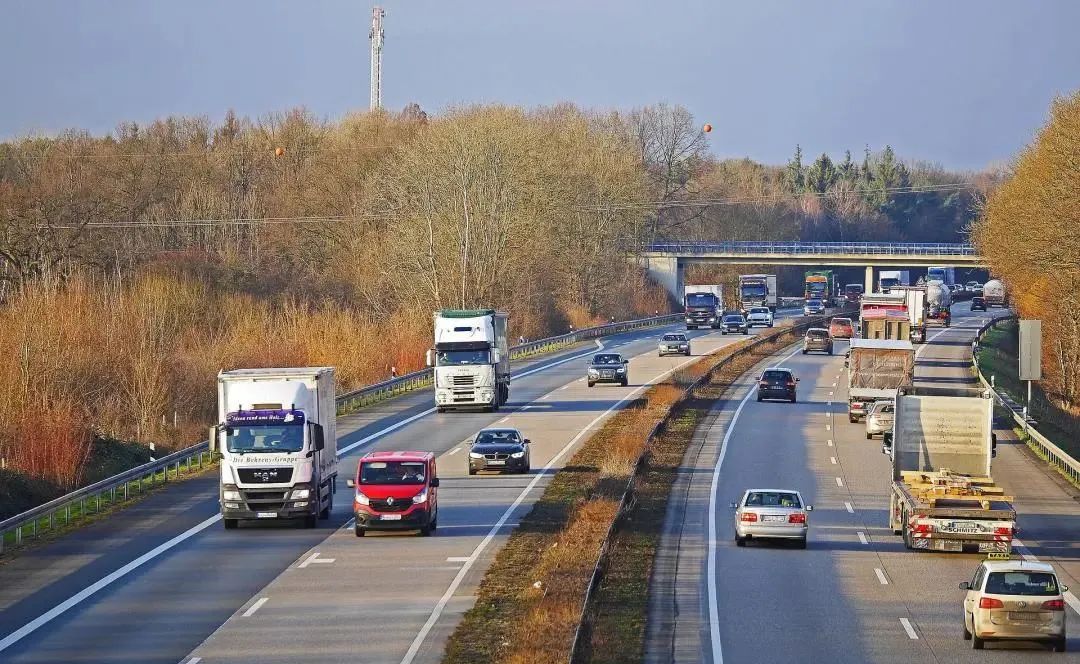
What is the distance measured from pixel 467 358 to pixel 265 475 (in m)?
25.0

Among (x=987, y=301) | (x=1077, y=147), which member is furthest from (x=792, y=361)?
(x=987, y=301)

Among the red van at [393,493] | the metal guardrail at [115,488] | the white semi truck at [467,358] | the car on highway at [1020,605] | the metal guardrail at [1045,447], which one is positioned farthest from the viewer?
the white semi truck at [467,358]

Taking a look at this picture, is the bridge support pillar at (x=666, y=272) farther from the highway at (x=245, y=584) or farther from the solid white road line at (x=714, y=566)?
the highway at (x=245, y=584)

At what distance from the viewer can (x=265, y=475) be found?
3189 cm

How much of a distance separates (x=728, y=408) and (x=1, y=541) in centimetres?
3822

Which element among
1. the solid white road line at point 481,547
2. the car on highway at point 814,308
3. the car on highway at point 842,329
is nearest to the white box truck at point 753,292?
the car on highway at point 814,308

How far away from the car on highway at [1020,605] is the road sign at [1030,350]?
38534 mm

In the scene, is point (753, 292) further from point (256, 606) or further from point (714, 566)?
point (256, 606)

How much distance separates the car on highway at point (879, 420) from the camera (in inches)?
2098

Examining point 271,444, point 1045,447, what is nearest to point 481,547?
point 271,444

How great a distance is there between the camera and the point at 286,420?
105 feet

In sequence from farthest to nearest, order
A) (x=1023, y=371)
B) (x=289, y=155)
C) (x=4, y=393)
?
(x=289, y=155), (x=1023, y=371), (x=4, y=393)

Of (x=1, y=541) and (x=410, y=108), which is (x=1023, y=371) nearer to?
(x=1, y=541)

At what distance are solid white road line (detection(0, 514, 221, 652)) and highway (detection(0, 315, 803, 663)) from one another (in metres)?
0.03
